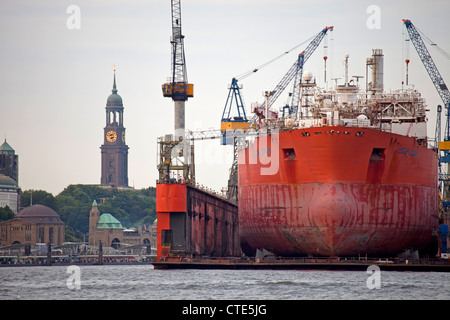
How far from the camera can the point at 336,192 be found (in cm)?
7106

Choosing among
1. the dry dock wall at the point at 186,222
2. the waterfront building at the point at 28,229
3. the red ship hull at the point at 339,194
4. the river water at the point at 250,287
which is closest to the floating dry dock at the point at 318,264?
the river water at the point at 250,287

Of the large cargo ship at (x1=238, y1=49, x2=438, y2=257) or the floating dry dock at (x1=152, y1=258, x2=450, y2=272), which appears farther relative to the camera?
the large cargo ship at (x1=238, y1=49, x2=438, y2=257)

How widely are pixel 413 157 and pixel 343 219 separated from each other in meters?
9.69

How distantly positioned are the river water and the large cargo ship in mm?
3502

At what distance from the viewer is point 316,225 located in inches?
2815

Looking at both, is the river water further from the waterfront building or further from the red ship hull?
the waterfront building

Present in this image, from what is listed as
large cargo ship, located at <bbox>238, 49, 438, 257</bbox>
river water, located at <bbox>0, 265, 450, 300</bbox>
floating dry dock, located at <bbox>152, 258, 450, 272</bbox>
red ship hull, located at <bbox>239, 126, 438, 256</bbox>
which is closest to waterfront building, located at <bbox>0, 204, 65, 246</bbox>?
large cargo ship, located at <bbox>238, 49, 438, 257</bbox>

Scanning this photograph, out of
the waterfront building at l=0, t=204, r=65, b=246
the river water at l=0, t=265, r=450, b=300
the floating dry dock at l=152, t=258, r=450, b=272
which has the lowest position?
the river water at l=0, t=265, r=450, b=300

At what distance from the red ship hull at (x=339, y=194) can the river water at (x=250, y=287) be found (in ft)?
10.6

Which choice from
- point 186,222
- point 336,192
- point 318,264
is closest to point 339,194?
point 336,192

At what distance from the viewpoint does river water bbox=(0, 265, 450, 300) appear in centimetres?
5206

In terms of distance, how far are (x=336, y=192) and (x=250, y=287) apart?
16.4 metres

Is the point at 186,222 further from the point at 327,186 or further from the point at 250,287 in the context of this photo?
the point at 250,287
